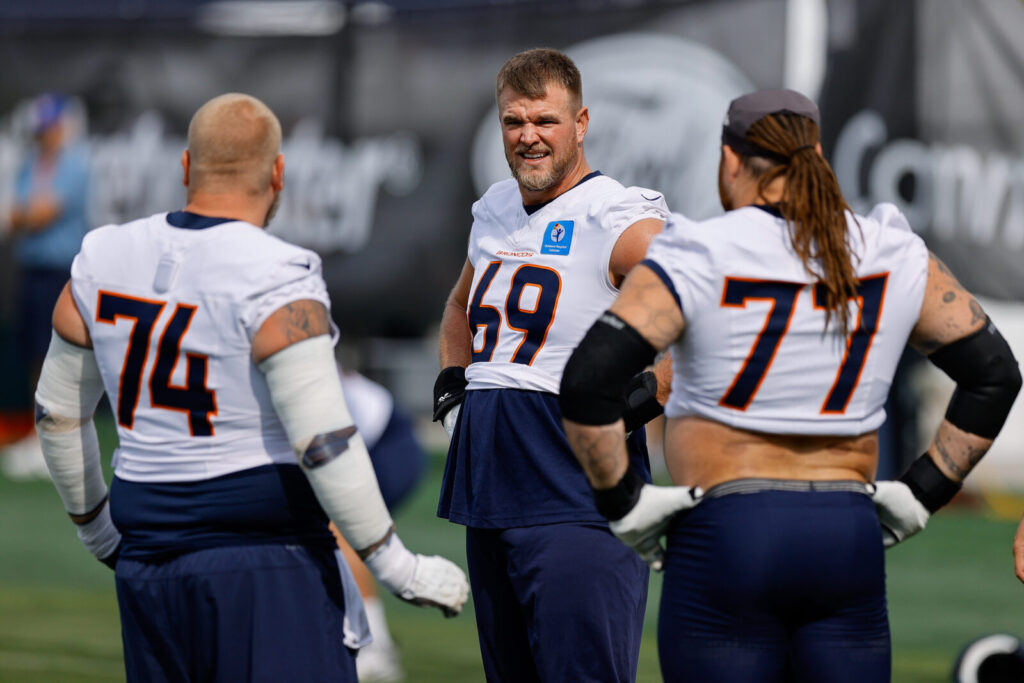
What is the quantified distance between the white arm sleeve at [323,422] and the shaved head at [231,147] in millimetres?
500

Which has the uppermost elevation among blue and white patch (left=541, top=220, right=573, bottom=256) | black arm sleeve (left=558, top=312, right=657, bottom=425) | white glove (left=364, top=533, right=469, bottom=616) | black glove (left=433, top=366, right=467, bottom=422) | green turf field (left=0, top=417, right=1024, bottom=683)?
blue and white patch (left=541, top=220, right=573, bottom=256)

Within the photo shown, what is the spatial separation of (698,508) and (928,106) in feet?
28.0

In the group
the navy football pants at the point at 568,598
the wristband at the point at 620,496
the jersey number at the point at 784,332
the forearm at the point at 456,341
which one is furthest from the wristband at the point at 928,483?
the forearm at the point at 456,341

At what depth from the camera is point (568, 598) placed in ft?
13.4

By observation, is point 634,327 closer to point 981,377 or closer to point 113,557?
point 981,377

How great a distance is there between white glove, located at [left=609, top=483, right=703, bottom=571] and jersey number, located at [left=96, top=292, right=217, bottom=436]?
1.07 meters

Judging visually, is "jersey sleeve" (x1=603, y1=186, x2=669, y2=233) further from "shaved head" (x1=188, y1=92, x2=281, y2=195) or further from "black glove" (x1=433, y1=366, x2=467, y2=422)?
"shaved head" (x1=188, y1=92, x2=281, y2=195)

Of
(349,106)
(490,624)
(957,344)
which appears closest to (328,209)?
(349,106)

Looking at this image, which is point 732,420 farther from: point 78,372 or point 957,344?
point 78,372

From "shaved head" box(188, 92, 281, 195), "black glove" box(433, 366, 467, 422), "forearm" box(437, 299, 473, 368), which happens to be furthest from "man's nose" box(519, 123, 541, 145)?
"shaved head" box(188, 92, 281, 195)

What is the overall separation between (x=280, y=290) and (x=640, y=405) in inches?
45.9

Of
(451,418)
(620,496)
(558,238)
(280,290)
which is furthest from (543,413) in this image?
(280,290)

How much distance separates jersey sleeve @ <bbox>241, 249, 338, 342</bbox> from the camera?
137 inches

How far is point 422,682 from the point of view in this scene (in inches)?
261
